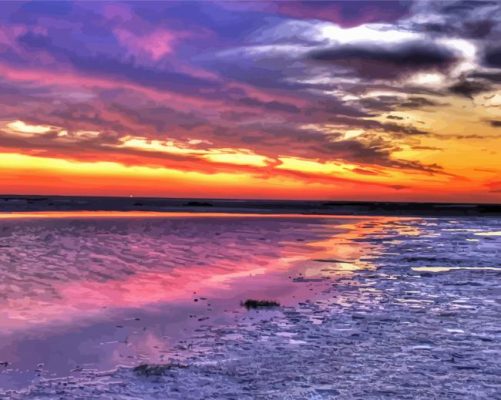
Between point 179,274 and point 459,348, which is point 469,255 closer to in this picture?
point 179,274

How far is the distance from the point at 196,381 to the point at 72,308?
832 cm

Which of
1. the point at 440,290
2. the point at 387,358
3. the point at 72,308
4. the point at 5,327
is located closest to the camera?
the point at 387,358

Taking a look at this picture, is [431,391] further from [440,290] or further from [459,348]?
[440,290]

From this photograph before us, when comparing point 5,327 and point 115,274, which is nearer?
point 5,327

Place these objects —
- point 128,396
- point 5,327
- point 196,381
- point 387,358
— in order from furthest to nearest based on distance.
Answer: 1. point 5,327
2. point 387,358
3. point 196,381
4. point 128,396

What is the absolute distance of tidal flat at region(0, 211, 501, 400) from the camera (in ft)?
34.4

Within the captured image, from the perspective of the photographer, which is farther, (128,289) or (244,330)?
(128,289)

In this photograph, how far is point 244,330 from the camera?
1519 centimetres

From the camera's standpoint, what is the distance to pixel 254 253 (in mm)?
36781

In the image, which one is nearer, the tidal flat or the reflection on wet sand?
the tidal flat

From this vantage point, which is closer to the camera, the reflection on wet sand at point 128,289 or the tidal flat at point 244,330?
the tidal flat at point 244,330

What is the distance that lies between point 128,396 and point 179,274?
1642cm

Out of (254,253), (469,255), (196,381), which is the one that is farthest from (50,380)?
(469,255)

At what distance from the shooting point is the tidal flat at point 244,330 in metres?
10.5
